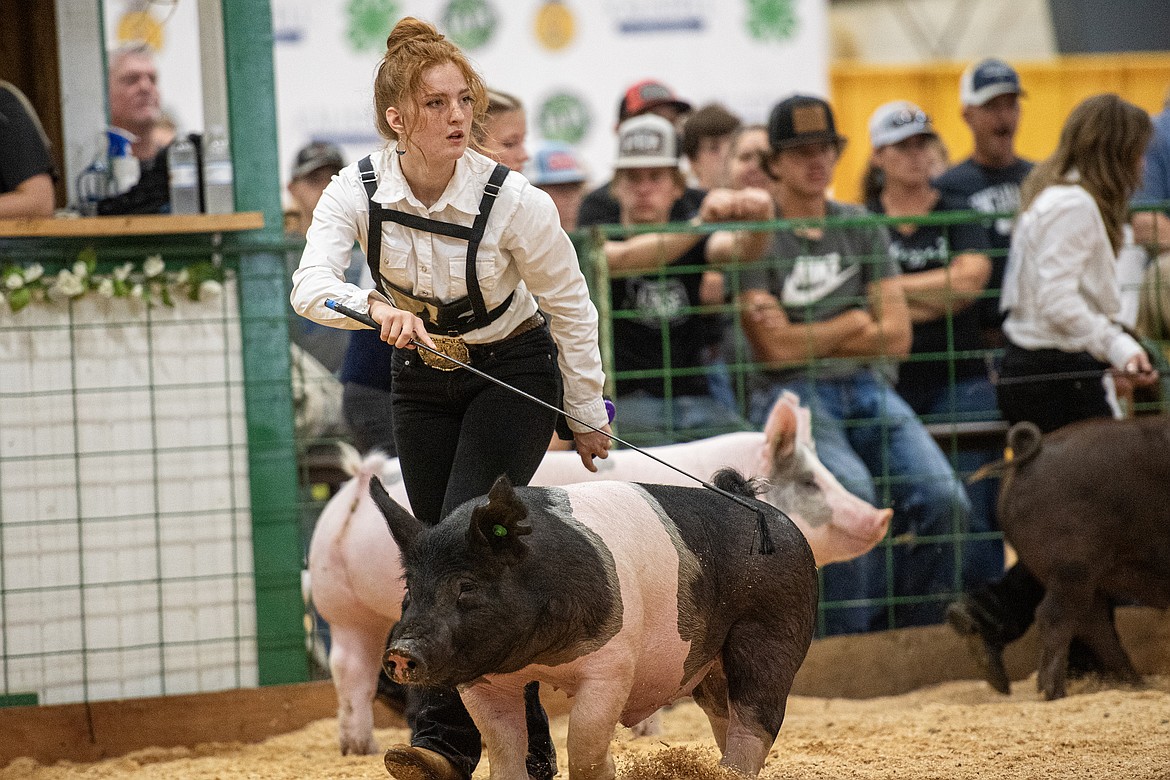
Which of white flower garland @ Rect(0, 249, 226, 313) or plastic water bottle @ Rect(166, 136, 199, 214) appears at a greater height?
plastic water bottle @ Rect(166, 136, 199, 214)

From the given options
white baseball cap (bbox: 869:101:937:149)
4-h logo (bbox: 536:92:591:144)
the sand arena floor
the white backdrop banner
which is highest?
the white backdrop banner

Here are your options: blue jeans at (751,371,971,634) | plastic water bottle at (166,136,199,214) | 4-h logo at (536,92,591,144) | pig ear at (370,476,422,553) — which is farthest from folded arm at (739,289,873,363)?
4-h logo at (536,92,591,144)

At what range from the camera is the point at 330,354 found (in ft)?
19.9

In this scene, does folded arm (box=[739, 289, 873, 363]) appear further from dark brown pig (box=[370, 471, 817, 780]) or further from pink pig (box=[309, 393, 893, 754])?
dark brown pig (box=[370, 471, 817, 780])

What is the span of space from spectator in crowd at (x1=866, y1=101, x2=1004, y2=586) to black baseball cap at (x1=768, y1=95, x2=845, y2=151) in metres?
0.55

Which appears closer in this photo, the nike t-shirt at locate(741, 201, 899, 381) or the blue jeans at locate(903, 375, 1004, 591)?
the nike t-shirt at locate(741, 201, 899, 381)

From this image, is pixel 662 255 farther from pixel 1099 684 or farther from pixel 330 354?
pixel 1099 684

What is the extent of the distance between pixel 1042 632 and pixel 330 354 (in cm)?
308

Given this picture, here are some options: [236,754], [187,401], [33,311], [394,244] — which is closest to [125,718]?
[236,754]

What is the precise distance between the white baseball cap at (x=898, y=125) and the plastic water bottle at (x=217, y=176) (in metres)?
3.48

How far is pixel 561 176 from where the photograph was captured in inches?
281

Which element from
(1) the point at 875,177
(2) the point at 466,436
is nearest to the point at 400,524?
(2) the point at 466,436

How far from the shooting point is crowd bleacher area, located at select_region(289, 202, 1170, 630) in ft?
19.0

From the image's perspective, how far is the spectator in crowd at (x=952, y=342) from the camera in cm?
652
